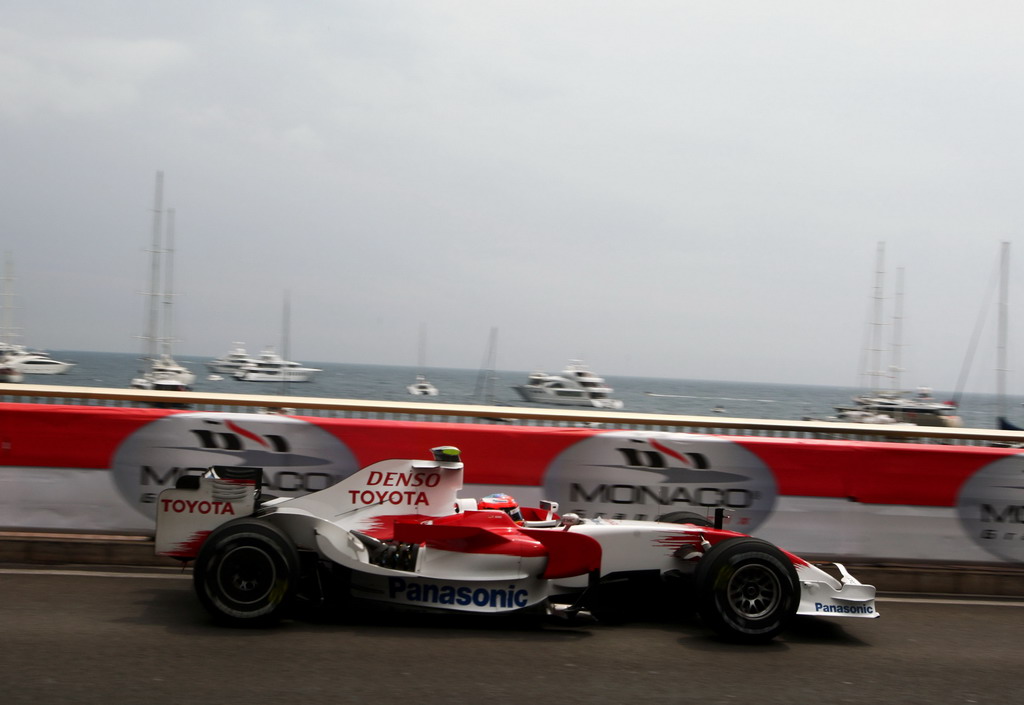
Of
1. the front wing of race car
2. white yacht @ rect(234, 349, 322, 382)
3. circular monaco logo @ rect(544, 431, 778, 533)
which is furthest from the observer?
white yacht @ rect(234, 349, 322, 382)

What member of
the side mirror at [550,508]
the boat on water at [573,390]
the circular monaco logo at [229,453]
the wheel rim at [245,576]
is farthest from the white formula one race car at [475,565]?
the boat on water at [573,390]

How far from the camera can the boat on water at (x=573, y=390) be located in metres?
79.9

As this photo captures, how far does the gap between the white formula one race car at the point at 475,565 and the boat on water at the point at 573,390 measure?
7208cm

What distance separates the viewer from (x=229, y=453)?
7988 millimetres

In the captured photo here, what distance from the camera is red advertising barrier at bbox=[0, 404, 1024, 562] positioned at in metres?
7.84

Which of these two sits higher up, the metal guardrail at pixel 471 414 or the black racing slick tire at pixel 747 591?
the metal guardrail at pixel 471 414

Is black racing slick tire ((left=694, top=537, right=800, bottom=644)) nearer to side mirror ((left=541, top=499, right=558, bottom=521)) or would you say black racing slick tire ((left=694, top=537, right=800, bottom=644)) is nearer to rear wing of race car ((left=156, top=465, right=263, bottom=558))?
side mirror ((left=541, top=499, right=558, bottom=521))

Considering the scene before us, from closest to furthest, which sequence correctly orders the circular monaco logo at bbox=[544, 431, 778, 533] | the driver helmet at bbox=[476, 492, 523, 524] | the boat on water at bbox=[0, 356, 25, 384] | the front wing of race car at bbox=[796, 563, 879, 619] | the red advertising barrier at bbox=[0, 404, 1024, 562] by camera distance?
the front wing of race car at bbox=[796, 563, 879, 619] → the driver helmet at bbox=[476, 492, 523, 524] → the red advertising barrier at bbox=[0, 404, 1024, 562] → the circular monaco logo at bbox=[544, 431, 778, 533] → the boat on water at bbox=[0, 356, 25, 384]

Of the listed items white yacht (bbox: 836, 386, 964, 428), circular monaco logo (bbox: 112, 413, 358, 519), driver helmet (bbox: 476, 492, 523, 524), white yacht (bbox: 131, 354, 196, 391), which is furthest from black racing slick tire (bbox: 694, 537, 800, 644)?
white yacht (bbox: 836, 386, 964, 428)

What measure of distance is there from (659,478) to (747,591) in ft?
6.76

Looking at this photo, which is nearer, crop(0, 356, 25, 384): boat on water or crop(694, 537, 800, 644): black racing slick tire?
crop(694, 537, 800, 644): black racing slick tire

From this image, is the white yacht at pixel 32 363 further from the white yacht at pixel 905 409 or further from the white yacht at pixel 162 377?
the white yacht at pixel 905 409

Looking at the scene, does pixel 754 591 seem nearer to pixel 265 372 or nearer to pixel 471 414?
pixel 471 414

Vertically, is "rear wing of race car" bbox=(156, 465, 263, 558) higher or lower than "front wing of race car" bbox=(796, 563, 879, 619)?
higher
